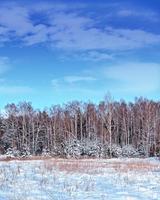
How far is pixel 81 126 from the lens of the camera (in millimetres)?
82312

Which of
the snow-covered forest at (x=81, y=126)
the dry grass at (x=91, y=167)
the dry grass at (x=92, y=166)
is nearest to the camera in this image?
the dry grass at (x=91, y=167)

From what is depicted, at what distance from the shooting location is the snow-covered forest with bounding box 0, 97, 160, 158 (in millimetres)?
76369

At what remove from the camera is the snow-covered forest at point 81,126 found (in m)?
76.4

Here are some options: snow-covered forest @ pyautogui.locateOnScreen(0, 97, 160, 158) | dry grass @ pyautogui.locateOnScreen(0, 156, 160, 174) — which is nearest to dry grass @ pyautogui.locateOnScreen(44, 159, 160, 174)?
dry grass @ pyautogui.locateOnScreen(0, 156, 160, 174)

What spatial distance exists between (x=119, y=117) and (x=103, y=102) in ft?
25.7

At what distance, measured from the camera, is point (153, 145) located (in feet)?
241

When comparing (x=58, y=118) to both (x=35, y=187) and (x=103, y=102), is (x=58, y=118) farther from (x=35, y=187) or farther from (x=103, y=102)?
(x=35, y=187)

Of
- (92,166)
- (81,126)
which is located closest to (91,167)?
(92,166)

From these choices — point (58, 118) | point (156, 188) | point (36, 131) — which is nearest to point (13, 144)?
point (36, 131)

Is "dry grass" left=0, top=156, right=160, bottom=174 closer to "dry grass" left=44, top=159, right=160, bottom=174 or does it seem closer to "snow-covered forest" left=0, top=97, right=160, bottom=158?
"dry grass" left=44, top=159, right=160, bottom=174

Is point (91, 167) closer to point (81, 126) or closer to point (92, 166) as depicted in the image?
point (92, 166)

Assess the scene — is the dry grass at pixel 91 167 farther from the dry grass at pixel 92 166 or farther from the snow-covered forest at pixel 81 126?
the snow-covered forest at pixel 81 126

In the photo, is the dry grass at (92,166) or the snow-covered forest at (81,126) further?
the snow-covered forest at (81,126)

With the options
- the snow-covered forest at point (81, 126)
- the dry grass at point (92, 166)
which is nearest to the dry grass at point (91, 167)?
the dry grass at point (92, 166)
